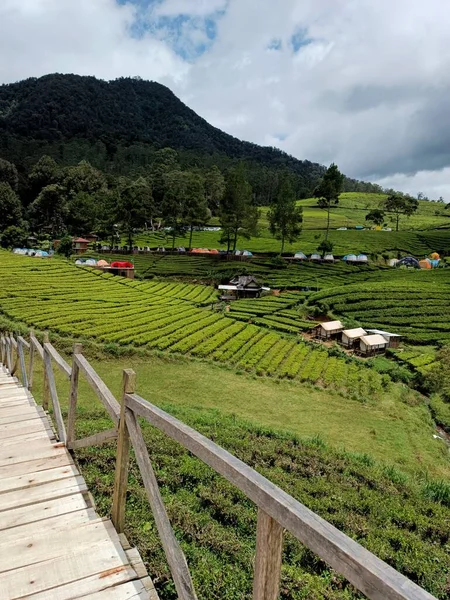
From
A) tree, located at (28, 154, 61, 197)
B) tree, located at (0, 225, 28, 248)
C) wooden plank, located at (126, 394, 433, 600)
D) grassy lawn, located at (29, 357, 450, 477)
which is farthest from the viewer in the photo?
tree, located at (28, 154, 61, 197)

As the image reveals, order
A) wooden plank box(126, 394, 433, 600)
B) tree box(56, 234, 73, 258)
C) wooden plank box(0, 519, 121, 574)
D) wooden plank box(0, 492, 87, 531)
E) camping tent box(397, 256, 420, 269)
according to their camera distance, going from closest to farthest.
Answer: wooden plank box(126, 394, 433, 600)
wooden plank box(0, 519, 121, 574)
wooden plank box(0, 492, 87, 531)
tree box(56, 234, 73, 258)
camping tent box(397, 256, 420, 269)

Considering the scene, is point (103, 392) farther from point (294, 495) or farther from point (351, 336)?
point (351, 336)

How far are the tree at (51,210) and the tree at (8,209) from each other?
20.2ft

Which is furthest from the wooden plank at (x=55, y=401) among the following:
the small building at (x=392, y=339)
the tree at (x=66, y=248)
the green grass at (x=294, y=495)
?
the tree at (x=66, y=248)

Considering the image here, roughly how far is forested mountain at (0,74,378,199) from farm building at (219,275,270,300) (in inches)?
3146

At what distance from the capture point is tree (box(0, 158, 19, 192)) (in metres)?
89.8

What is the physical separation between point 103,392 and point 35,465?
1437mm

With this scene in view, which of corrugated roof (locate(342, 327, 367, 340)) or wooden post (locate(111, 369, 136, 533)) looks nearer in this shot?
wooden post (locate(111, 369, 136, 533))

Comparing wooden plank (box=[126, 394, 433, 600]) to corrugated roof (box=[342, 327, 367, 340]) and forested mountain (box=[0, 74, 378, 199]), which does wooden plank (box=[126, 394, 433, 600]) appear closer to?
corrugated roof (box=[342, 327, 367, 340])

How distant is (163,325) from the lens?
28.7 meters

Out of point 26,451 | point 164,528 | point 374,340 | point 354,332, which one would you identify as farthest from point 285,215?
point 164,528

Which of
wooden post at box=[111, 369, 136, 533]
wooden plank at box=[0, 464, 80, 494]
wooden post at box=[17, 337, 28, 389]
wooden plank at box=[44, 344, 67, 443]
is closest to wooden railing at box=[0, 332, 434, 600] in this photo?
wooden post at box=[111, 369, 136, 533]

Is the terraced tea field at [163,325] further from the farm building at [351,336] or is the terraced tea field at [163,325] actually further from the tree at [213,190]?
the tree at [213,190]

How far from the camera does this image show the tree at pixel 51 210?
77.3m
